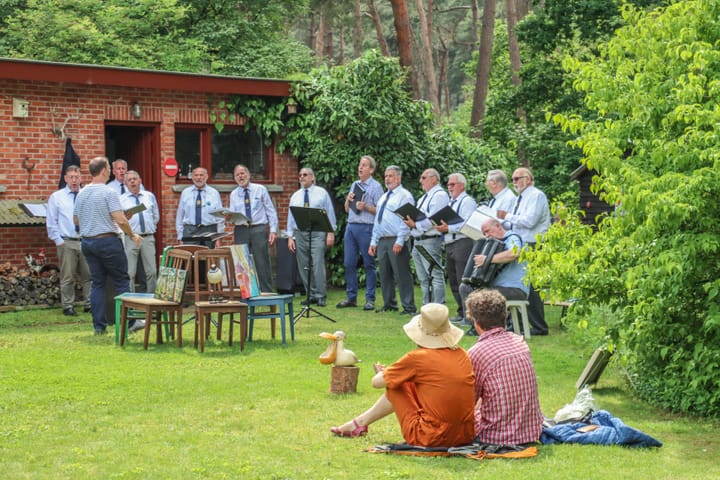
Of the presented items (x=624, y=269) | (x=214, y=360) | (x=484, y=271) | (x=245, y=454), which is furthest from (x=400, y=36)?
(x=245, y=454)

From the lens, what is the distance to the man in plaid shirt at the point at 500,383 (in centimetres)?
671

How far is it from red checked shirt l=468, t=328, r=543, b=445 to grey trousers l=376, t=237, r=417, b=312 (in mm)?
7380

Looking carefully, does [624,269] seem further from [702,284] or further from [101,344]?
[101,344]

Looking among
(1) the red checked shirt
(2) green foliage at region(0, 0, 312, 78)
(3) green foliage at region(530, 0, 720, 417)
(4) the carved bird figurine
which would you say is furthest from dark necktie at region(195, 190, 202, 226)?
(2) green foliage at region(0, 0, 312, 78)

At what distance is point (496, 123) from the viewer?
30438mm

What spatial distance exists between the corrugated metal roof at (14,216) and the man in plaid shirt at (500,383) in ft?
31.5

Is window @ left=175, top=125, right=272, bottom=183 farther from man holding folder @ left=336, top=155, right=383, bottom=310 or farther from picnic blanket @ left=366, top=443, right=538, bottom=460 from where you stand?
picnic blanket @ left=366, top=443, right=538, bottom=460

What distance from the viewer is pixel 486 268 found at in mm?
11570

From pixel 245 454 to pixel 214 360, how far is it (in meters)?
3.85

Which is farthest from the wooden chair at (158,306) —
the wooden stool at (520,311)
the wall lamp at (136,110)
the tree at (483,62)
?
the tree at (483,62)

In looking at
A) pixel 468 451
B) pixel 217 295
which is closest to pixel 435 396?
pixel 468 451

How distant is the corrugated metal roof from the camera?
1467 cm

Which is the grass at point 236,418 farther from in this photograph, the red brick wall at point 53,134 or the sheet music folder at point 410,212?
the red brick wall at point 53,134

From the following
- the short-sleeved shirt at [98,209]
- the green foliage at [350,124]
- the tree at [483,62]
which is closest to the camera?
the short-sleeved shirt at [98,209]
